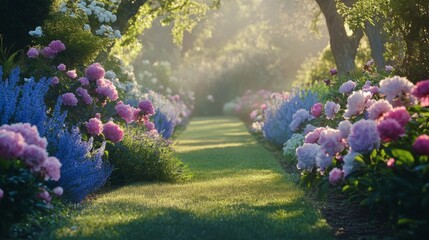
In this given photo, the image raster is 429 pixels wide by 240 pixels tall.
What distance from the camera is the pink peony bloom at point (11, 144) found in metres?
5.79

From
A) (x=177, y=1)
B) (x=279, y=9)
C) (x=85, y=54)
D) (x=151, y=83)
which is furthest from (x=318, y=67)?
(x=279, y=9)

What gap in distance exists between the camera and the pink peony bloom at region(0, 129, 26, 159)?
5793mm

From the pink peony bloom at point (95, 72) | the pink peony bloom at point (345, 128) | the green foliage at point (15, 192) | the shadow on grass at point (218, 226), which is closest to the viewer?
the green foliage at point (15, 192)

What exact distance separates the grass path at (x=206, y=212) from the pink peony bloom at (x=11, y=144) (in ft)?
2.62

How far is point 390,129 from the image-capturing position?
237 inches

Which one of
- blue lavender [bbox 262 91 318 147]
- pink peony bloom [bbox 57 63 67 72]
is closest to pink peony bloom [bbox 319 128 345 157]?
pink peony bloom [bbox 57 63 67 72]

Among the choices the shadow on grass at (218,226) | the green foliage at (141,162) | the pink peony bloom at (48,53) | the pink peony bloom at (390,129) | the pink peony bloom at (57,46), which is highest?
the pink peony bloom at (57,46)

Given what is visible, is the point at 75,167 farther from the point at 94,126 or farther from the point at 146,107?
the point at 146,107

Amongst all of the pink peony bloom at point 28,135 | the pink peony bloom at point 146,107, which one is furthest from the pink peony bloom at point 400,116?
the pink peony bloom at point 146,107

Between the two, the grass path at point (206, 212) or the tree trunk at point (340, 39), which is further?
the tree trunk at point (340, 39)

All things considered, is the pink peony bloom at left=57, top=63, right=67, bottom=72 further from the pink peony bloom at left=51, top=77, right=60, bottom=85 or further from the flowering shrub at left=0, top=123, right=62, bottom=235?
the flowering shrub at left=0, top=123, right=62, bottom=235

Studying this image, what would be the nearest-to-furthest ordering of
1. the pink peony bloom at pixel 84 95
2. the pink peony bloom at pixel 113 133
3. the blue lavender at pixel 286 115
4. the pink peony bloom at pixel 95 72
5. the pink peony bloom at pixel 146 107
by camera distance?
the pink peony bloom at pixel 113 133 → the pink peony bloom at pixel 84 95 → the pink peony bloom at pixel 95 72 → the pink peony bloom at pixel 146 107 → the blue lavender at pixel 286 115

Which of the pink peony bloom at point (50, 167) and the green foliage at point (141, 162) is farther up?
the pink peony bloom at point (50, 167)

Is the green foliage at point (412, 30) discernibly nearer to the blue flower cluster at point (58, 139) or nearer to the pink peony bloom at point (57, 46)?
the blue flower cluster at point (58, 139)
